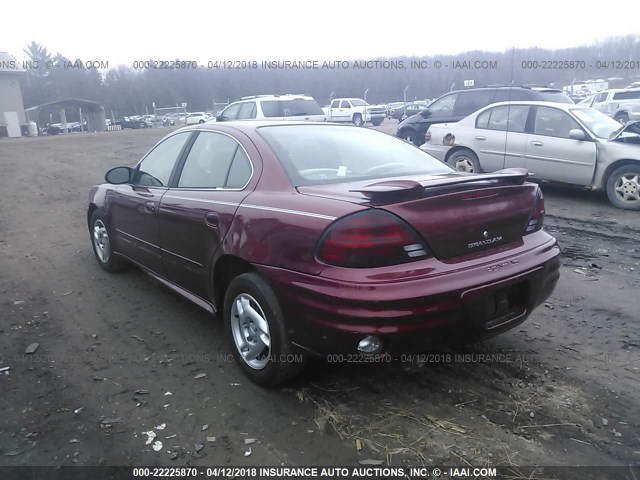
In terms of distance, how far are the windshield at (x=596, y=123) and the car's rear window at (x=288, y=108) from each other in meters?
7.00

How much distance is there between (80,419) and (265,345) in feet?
3.70

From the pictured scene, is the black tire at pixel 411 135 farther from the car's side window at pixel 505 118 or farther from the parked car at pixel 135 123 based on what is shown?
the parked car at pixel 135 123

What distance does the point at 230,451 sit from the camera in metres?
2.59

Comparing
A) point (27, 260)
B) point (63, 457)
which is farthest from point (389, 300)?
point (27, 260)

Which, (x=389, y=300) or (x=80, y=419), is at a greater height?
(x=389, y=300)

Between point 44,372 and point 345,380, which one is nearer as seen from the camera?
point 345,380

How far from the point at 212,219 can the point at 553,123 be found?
693 cm

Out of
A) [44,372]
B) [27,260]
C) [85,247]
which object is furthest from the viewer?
[85,247]

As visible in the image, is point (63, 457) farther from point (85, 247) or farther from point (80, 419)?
point (85, 247)

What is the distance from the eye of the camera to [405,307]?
247 centimetres

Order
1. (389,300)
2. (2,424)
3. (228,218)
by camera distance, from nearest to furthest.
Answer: (389,300), (2,424), (228,218)


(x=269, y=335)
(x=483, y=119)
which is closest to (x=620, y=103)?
(x=483, y=119)

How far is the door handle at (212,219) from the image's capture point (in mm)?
3305

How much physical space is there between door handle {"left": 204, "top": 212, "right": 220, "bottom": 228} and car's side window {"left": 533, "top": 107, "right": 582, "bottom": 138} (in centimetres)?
677
